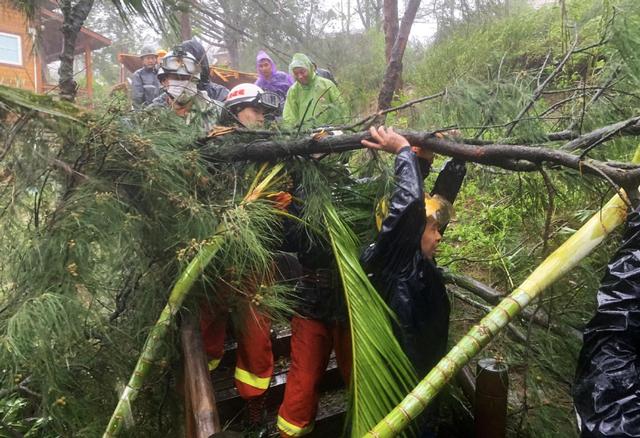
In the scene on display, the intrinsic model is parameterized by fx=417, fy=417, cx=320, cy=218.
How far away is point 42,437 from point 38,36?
263cm

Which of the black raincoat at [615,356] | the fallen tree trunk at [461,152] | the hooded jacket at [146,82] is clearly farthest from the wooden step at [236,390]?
the hooded jacket at [146,82]

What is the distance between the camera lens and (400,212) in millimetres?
1926

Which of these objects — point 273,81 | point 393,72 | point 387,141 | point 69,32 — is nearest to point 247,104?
point 69,32

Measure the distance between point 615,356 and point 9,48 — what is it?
38.5 feet

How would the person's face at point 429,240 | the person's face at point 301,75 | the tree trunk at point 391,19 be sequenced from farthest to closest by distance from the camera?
the tree trunk at point 391,19
the person's face at point 301,75
the person's face at point 429,240

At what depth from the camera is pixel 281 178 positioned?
2359 mm

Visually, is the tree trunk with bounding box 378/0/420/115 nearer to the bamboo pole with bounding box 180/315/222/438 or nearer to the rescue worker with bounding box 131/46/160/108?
the rescue worker with bounding box 131/46/160/108

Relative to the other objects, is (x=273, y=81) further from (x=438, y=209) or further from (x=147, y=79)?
(x=438, y=209)

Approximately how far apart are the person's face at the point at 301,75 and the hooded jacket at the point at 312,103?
3 centimetres

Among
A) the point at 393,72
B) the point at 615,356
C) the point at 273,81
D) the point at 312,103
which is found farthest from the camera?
the point at 273,81

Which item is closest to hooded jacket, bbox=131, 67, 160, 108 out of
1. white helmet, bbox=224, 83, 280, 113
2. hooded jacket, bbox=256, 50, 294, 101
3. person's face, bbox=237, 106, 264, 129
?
hooded jacket, bbox=256, 50, 294, 101

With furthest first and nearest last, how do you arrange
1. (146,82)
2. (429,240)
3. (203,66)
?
(146,82) < (203,66) < (429,240)

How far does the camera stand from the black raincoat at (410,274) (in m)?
1.95

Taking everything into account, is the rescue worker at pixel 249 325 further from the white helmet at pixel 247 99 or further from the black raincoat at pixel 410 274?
the black raincoat at pixel 410 274
